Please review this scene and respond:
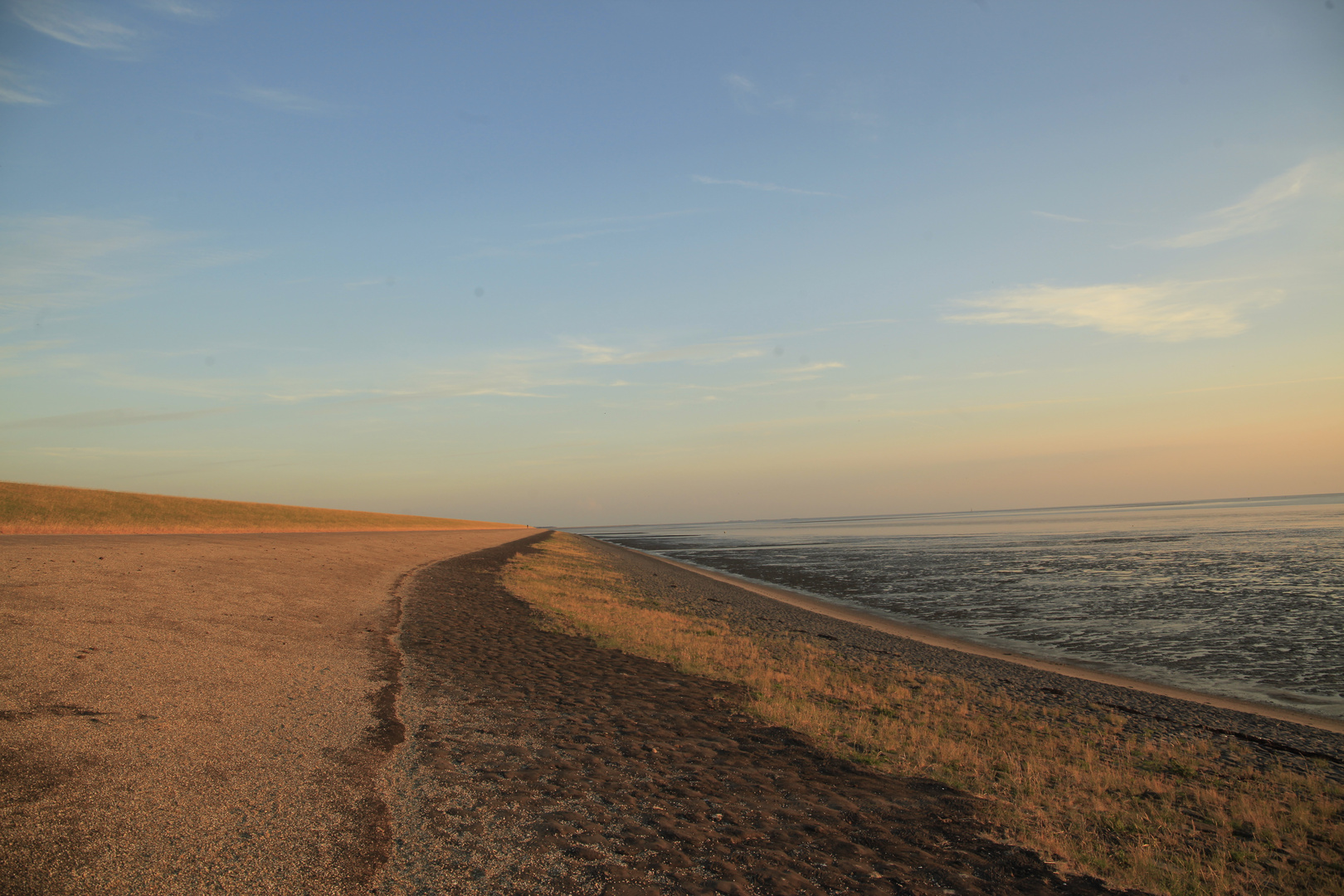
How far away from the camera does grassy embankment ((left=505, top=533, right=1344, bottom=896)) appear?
6996 mm

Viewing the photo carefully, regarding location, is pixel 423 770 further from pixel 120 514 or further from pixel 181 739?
pixel 120 514

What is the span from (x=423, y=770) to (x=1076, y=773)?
29.9 feet

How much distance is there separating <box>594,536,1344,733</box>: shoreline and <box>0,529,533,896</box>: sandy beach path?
17375 millimetres

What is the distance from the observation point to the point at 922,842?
700 centimetres

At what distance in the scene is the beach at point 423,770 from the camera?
5.59 m

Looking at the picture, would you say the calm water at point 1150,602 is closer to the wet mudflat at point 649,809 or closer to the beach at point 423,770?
the beach at point 423,770

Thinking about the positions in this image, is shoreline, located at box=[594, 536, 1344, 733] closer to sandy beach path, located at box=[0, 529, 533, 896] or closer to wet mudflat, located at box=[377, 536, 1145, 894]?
wet mudflat, located at box=[377, 536, 1145, 894]

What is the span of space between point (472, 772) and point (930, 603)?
94.4ft

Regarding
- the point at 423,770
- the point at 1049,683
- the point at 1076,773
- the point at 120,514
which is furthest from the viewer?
the point at 120,514

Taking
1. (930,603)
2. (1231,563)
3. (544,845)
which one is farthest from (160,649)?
(1231,563)

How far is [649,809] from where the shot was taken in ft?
24.2

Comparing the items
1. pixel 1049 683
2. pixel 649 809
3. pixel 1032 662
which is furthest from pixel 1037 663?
pixel 649 809

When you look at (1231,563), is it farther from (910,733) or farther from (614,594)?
(910,733)

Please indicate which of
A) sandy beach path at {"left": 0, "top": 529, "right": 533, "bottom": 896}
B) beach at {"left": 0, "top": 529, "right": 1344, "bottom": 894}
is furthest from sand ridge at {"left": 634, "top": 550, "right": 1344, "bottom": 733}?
sandy beach path at {"left": 0, "top": 529, "right": 533, "bottom": 896}
